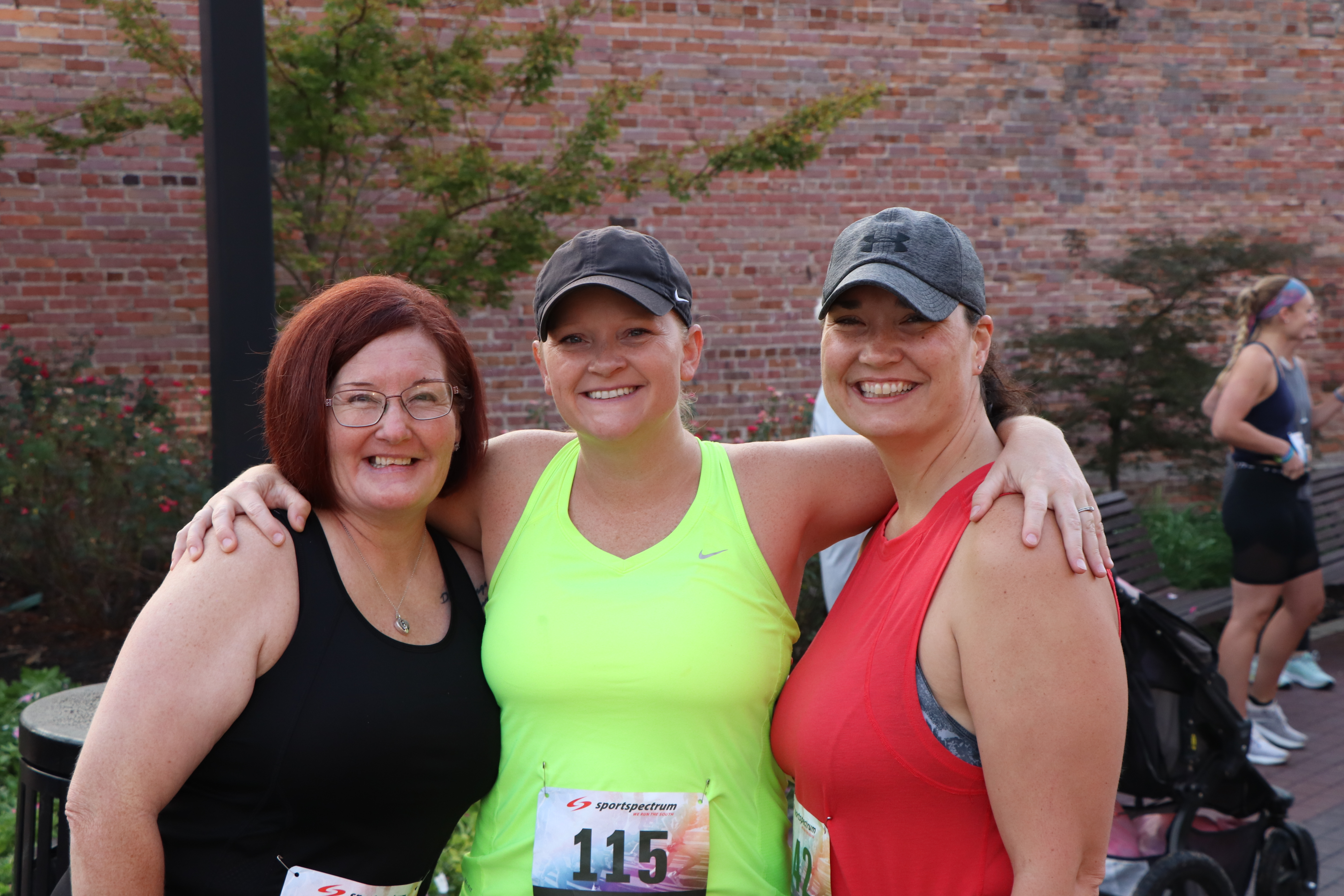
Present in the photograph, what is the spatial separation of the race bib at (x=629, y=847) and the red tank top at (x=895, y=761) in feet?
0.72

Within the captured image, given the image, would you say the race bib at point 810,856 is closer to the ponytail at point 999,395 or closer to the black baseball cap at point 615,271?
the ponytail at point 999,395

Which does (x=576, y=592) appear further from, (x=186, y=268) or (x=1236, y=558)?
(x=186, y=268)

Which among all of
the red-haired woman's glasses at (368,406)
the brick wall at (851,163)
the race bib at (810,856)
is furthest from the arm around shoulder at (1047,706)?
the brick wall at (851,163)

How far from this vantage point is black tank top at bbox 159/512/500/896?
188 centimetres

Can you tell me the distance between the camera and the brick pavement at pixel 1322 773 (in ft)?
14.1

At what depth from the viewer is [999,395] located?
2215 millimetres

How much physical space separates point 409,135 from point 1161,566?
579 cm

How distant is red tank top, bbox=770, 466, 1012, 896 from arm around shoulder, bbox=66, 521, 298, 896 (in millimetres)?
1012

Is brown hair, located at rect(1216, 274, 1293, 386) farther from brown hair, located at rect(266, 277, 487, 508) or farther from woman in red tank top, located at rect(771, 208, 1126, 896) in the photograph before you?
brown hair, located at rect(266, 277, 487, 508)

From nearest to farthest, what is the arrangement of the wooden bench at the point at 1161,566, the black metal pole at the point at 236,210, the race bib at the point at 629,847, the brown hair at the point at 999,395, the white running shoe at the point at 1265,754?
the race bib at the point at 629,847 < the brown hair at the point at 999,395 < the black metal pole at the point at 236,210 < the white running shoe at the point at 1265,754 < the wooden bench at the point at 1161,566

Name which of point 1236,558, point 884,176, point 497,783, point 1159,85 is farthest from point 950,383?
point 1159,85

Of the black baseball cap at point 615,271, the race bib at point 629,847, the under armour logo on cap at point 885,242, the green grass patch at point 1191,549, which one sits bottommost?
the green grass patch at point 1191,549

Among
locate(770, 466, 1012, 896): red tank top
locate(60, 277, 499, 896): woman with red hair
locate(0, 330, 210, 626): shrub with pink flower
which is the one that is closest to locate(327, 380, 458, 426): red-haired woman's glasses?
locate(60, 277, 499, 896): woman with red hair

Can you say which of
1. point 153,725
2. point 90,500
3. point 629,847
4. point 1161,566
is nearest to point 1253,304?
point 1161,566
